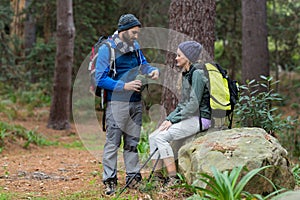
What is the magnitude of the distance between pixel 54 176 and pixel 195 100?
2883 mm

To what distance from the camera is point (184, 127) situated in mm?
5699

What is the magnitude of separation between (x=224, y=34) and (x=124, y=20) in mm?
14135

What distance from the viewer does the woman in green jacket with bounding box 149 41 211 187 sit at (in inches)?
220

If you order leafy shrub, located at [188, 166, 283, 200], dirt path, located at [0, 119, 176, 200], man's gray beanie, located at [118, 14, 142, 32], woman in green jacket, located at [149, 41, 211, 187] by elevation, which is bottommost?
dirt path, located at [0, 119, 176, 200]

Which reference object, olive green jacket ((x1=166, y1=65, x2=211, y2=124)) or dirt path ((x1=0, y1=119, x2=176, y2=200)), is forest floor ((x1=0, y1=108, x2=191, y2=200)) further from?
olive green jacket ((x1=166, y1=65, x2=211, y2=124))

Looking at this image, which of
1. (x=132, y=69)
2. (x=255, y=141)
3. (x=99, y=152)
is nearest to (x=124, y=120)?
(x=132, y=69)

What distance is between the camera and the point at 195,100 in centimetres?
557

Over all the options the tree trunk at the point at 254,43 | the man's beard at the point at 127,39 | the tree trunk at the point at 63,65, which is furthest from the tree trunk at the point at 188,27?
the tree trunk at the point at 63,65

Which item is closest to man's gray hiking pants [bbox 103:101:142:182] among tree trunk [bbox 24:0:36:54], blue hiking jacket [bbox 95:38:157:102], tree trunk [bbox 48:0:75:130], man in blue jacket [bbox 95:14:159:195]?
man in blue jacket [bbox 95:14:159:195]

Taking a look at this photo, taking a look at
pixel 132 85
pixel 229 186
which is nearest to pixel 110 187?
pixel 132 85

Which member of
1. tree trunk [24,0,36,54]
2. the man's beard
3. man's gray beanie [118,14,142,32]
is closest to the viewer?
man's gray beanie [118,14,142,32]

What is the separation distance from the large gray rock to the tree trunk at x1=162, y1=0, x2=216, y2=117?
5.93 ft

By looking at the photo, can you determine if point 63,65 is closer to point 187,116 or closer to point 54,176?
point 54,176

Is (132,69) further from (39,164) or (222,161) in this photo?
(39,164)
